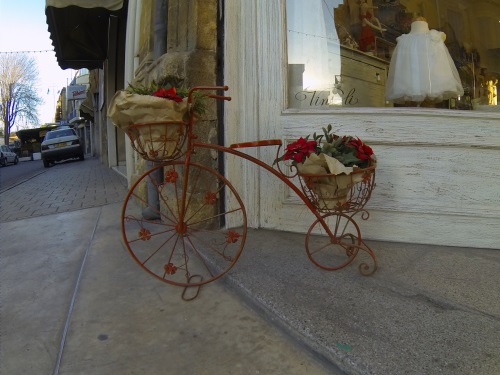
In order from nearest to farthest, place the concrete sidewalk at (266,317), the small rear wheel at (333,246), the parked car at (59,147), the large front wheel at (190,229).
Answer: the concrete sidewalk at (266,317) → the large front wheel at (190,229) → the small rear wheel at (333,246) → the parked car at (59,147)

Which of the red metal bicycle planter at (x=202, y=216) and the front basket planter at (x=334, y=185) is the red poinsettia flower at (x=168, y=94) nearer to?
the red metal bicycle planter at (x=202, y=216)

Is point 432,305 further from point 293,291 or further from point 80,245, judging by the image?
point 80,245

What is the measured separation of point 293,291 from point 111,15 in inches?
341

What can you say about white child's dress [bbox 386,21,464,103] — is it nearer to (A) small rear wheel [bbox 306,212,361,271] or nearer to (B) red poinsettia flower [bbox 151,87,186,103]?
(A) small rear wheel [bbox 306,212,361,271]

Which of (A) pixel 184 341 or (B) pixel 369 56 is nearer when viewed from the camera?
(A) pixel 184 341

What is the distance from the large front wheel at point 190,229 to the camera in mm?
2502

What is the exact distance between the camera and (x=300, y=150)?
7.87ft

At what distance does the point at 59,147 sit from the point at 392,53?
1829 centimetres

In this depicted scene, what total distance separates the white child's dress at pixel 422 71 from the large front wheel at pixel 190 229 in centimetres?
184

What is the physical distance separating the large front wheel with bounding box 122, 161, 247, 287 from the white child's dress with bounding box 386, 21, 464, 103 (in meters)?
1.84

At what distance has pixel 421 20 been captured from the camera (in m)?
3.78

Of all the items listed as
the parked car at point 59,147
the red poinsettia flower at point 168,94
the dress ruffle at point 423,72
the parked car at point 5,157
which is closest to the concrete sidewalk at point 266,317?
the red poinsettia flower at point 168,94

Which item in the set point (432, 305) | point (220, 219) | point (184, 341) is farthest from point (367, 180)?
point (220, 219)

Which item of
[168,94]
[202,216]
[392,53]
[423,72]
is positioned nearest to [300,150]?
[168,94]
